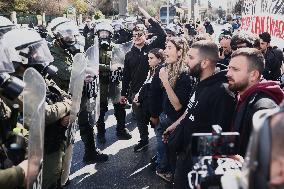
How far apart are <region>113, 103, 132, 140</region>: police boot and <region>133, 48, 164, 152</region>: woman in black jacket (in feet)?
2.01

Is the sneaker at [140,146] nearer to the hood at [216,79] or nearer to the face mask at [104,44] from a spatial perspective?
the face mask at [104,44]

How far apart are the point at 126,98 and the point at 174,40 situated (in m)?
1.92

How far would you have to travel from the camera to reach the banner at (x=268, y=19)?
5594 mm

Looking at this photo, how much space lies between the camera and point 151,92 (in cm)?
467

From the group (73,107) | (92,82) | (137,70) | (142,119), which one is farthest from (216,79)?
(137,70)

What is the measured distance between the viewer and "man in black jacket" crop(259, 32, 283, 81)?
550 centimetres

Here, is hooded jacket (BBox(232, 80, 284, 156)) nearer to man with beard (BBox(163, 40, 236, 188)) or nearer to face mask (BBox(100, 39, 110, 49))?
man with beard (BBox(163, 40, 236, 188))

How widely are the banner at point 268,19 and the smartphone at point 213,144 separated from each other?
164 inches

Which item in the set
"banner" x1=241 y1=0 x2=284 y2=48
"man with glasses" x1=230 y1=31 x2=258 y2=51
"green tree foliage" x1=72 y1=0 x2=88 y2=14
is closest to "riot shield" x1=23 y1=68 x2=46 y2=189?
"man with glasses" x1=230 y1=31 x2=258 y2=51

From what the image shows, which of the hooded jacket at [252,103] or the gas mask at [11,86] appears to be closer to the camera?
the gas mask at [11,86]

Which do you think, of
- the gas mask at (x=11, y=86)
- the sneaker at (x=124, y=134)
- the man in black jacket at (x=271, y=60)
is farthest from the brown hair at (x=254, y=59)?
the sneaker at (x=124, y=134)

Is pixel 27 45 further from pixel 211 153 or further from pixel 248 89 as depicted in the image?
pixel 211 153

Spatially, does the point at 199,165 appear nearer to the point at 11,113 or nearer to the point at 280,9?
the point at 11,113

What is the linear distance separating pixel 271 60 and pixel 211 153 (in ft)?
13.7
